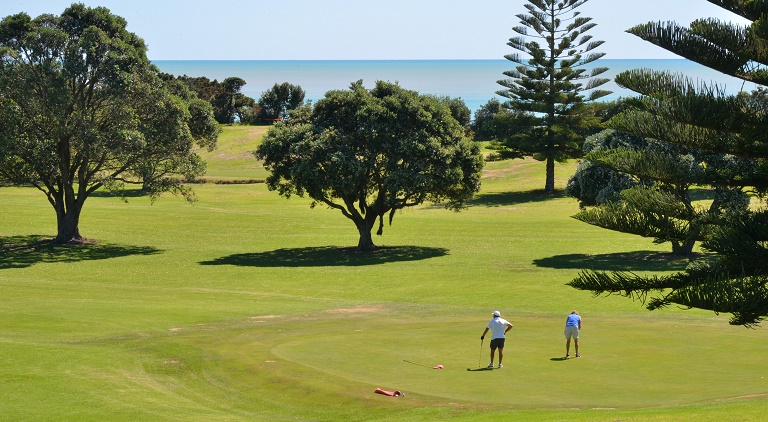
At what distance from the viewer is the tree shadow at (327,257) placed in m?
49.8

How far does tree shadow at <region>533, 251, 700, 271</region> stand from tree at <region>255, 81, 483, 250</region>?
7.13 m

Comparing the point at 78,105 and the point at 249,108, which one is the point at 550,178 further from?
the point at 249,108

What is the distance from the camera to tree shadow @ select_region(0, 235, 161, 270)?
50312 millimetres

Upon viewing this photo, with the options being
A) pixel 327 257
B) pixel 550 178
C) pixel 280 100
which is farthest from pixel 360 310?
pixel 280 100

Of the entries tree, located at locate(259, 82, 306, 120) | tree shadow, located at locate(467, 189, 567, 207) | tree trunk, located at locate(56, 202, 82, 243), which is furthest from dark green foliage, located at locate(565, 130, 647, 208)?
tree, located at locate(259, 82, 306, 120)

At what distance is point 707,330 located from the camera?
94.5 feet

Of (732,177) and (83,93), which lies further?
(83,93)

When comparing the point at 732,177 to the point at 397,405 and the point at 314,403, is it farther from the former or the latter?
the point at 314,403

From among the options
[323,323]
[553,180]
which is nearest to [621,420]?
[323,323]

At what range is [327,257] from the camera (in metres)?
52.2

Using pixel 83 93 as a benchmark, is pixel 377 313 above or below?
below

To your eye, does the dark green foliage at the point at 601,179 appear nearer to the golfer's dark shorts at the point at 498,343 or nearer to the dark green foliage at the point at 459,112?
the golfer's dark shorts at the point at 498,343

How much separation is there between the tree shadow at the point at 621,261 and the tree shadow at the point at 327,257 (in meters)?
6.71

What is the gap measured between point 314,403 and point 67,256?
3494cm
